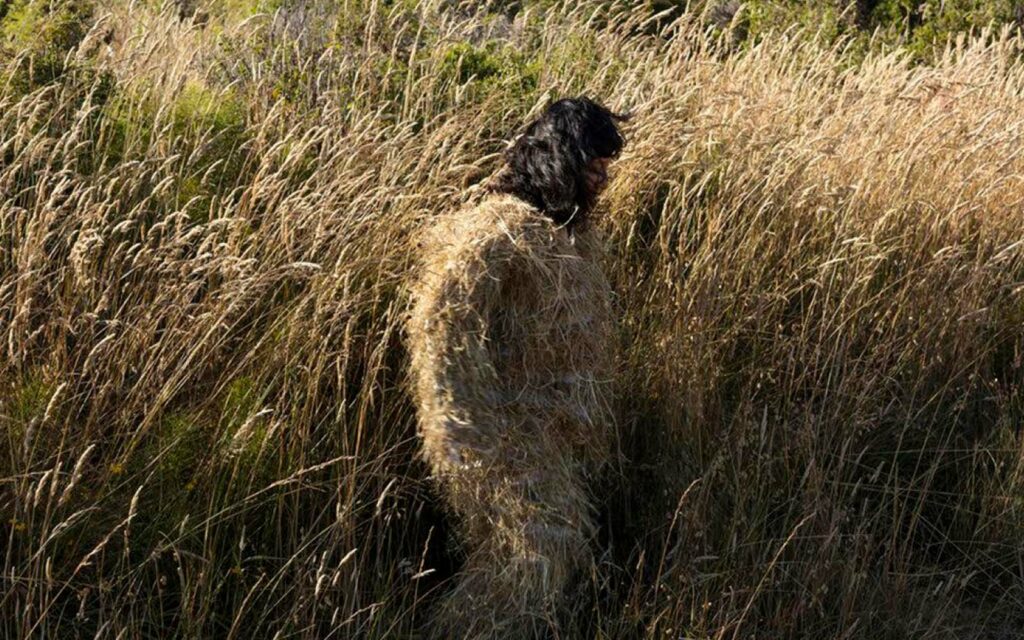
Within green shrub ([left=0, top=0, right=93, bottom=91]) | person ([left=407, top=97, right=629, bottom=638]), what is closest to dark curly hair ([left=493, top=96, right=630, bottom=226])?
person ([left=407, top=97, right=629, bottom=638])

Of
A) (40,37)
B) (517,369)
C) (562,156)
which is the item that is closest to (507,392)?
(517,369)

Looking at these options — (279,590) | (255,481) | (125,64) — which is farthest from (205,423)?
(125,64)

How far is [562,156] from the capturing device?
3.29 meters

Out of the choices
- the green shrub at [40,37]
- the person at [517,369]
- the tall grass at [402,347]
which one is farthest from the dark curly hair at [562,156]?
the green shrub at [40,37]

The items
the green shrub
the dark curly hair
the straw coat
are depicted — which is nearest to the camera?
the straw coat

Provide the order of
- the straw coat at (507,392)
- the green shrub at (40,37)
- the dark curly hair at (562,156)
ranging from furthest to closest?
the green shrub at (40,37)
the dark curly hair at (562,156)
the straw coat at (507,392)

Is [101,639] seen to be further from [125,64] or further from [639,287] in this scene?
[125,64]

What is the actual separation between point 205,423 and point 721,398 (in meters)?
1.70

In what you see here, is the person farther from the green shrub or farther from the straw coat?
the green shrub

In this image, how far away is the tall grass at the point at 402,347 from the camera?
3.22 m

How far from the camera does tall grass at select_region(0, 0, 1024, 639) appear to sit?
3.22 metres

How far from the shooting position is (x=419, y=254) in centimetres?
357

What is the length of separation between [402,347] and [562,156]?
2.89ft

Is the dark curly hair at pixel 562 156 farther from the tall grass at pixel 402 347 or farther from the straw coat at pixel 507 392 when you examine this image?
the tall grass at pixel 402 347
